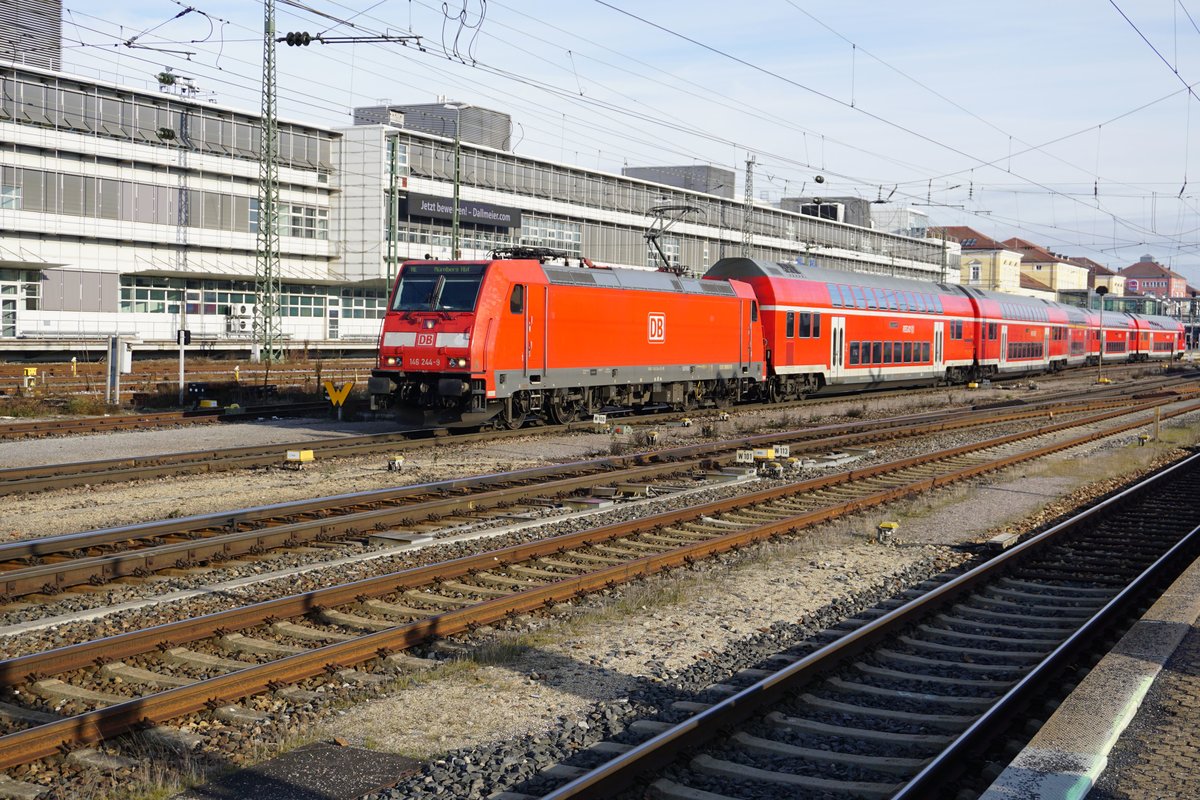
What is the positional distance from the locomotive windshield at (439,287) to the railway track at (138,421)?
5.50 m

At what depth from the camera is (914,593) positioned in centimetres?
1027

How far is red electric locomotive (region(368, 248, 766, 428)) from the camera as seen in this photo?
20.7 m

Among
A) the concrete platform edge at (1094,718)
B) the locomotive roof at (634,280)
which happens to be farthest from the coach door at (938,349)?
the concrete platform edge at (1094,718)

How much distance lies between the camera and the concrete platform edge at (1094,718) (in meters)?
5.41

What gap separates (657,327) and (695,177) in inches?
2926

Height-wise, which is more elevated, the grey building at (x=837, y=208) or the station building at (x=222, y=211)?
the grey building at (x=837, y=208)

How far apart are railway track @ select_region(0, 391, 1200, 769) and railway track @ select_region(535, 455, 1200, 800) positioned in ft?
2.22

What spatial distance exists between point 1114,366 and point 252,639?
71953 millimetres

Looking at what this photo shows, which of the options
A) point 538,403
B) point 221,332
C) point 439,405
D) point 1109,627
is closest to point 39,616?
point 1109,627

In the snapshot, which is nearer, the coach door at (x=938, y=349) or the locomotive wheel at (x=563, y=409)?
the locomotive wheel at (x=563, y=409)

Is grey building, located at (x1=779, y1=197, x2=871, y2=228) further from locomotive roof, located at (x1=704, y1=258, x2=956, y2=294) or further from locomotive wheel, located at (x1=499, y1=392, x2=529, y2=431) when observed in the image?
locomotive wheel, located at (x1=499, y1=392, x2=529, y2=431)

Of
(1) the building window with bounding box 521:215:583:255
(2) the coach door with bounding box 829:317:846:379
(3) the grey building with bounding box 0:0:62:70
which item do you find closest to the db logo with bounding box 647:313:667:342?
(2) the coach door with bounding box 829:317:846:379

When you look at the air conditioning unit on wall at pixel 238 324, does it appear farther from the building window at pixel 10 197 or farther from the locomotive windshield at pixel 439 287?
the locomotive windshield at pixel 439 287

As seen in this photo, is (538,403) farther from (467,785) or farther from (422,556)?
(467,785)
